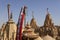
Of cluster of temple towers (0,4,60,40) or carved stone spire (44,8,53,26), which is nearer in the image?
cluster of temple towers (0,4,60,40)

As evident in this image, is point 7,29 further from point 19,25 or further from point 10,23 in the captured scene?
point 19,25

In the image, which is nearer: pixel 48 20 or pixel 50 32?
pixel 50 32

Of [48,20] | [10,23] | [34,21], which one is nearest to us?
[10,23]

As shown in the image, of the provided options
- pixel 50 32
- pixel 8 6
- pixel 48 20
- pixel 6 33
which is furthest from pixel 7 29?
pixel 48 20

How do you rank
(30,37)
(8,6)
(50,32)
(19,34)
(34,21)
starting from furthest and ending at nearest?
(34,21), (50,32), (8,6), (30,37), (19,34)

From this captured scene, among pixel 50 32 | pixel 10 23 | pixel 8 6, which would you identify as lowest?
pixel 50 32

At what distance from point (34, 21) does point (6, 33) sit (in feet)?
61.5

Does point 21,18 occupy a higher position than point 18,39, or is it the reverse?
point 21,18

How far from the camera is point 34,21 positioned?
128 ft

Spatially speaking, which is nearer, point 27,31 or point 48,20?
point 27,31

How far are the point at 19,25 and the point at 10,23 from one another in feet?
52.7

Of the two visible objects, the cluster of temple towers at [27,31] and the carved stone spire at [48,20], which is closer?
the cluster of temple towers at [27,31]

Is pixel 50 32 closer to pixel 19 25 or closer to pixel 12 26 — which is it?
pixel 12 26

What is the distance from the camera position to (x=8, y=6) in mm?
23688
